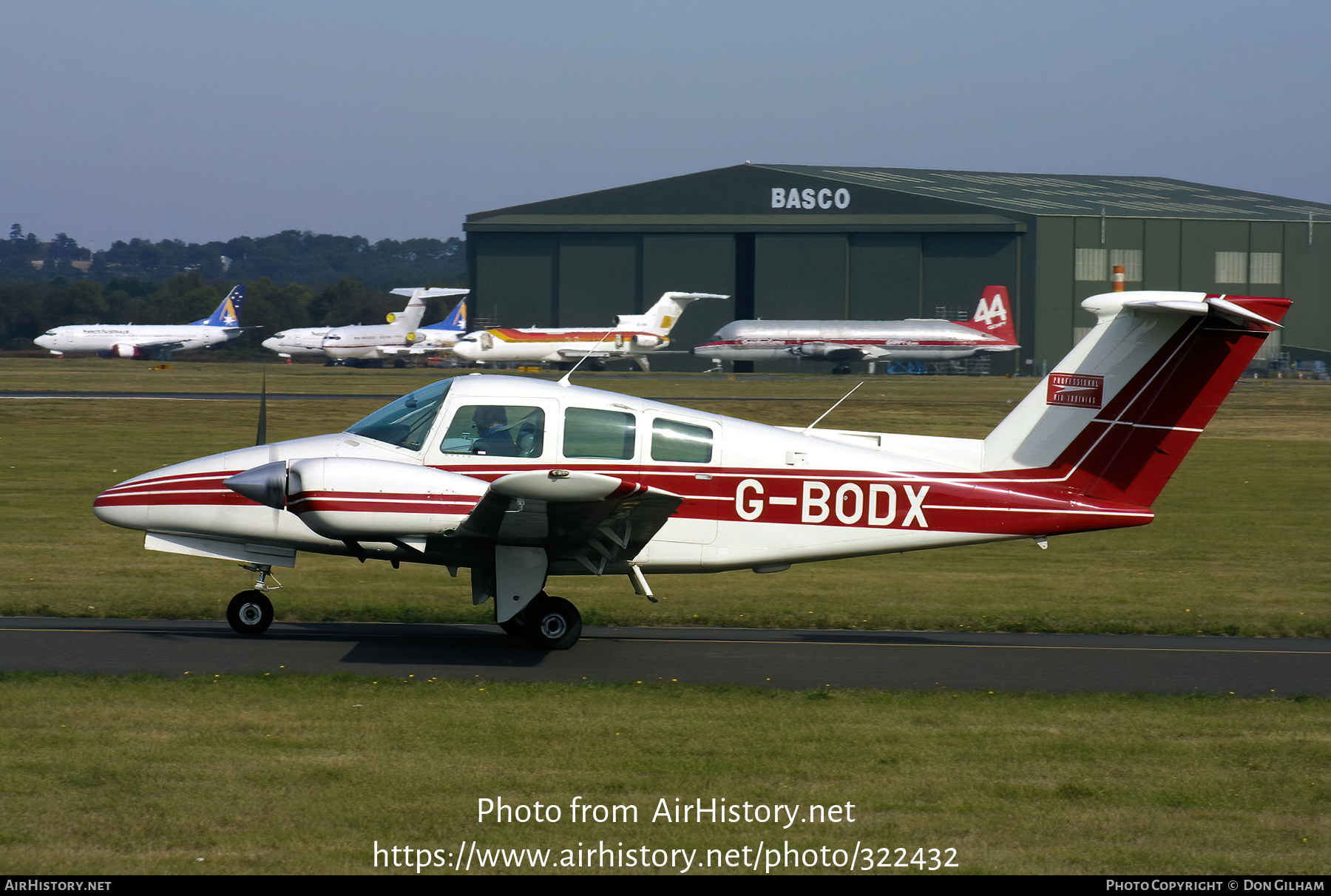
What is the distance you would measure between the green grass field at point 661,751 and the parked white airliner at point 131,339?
76712 millimetres

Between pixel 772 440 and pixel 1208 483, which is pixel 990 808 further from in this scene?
pixel 1208 483

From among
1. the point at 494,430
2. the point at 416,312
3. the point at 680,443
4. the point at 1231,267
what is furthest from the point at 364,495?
the point at 1231,267

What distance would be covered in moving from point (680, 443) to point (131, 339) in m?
84.4

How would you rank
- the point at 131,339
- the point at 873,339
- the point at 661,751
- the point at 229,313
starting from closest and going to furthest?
1. the point at 661,751
2. the point at 873,339
3. the point at 131,339
4. the point at 229,313

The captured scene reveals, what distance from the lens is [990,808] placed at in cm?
689

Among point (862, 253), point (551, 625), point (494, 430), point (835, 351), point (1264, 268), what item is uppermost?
point (862, 253)

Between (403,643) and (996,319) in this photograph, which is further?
(996,319)

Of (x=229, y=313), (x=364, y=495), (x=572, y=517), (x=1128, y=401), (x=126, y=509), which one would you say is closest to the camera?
(x=364, y=495)

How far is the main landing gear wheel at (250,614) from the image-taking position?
11242mm

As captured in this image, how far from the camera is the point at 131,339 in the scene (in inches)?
3423

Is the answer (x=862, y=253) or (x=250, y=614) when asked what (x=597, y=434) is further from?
(x=862, y=253)

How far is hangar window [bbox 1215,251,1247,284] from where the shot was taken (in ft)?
253

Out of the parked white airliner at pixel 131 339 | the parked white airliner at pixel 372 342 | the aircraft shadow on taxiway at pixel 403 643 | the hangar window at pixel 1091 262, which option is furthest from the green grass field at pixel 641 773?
the parked white airliner at pixel 131 339

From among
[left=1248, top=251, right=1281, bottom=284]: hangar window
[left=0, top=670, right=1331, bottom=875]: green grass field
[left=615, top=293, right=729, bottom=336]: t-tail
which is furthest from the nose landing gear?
[left=1248, top=251, right=1281, bottom=284]: hangar window
